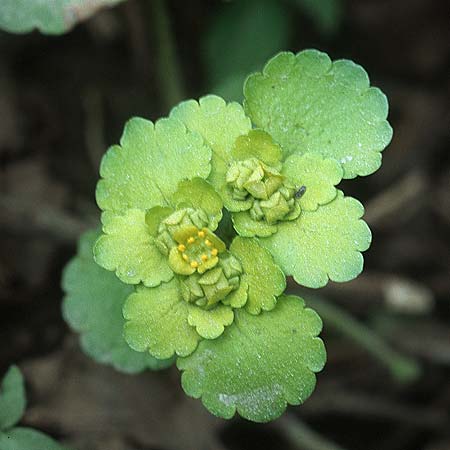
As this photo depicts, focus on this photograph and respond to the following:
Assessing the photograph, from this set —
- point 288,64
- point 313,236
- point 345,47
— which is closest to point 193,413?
point 313,236

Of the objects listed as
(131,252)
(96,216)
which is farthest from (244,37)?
(131,252)

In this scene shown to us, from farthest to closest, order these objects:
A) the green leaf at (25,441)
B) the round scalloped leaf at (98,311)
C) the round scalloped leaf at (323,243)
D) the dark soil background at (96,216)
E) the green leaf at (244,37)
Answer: the green leaf at (244,37) → the dark soil background at (96,216) → the round scalloped leaf at (98,311) → the green leaf at (25,441) → the round scalloped leaf at (323,243)

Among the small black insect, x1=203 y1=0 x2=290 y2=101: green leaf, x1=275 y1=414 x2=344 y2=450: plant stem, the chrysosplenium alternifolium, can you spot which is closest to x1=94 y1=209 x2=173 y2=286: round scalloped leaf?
the chrysosplenium alternifolium

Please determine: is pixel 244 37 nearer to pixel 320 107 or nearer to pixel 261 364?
pixel 320 107

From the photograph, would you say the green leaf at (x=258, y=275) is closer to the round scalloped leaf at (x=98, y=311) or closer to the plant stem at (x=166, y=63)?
the round scalloped leaf at (x=98, y=311)

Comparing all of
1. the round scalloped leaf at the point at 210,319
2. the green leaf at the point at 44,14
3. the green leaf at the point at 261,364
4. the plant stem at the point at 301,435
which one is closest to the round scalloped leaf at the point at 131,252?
the round scalloped leaf at the point at 210,319

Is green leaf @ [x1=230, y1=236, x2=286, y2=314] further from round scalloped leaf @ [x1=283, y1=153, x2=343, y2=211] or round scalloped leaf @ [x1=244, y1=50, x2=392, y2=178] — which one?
round scalloped leaf @ [x1=244, y1=50, x2=392, y2=178]
